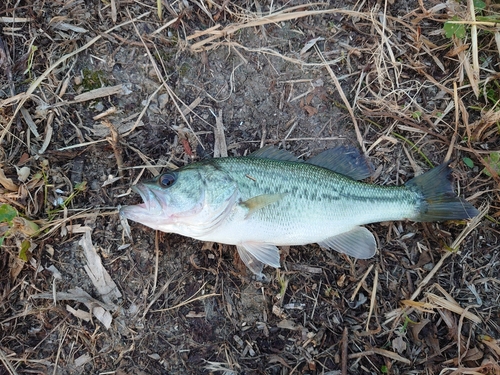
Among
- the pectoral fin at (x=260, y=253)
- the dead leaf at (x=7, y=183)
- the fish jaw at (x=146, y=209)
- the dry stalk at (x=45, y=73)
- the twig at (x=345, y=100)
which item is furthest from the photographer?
the twig at (x=345, y=100)

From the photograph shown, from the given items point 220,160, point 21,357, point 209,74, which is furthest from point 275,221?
point 21,357

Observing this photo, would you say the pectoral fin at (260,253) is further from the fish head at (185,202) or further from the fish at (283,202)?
the fish head at (185,202)

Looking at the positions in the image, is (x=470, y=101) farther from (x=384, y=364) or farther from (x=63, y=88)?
(x=63, y=88)

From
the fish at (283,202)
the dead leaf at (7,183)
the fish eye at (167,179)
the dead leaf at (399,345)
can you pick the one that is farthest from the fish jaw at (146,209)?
the dead leaf at (399,345)

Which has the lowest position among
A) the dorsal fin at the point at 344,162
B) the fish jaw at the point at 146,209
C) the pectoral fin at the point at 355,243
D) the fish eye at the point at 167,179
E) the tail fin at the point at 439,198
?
the pectoral fin at the point at 355,243

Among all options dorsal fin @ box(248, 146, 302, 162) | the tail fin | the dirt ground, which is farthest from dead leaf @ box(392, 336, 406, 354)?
dorsal fin @ box(248, 146, 302, 162)

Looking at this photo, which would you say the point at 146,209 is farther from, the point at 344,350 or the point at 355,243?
the point at 344,350
